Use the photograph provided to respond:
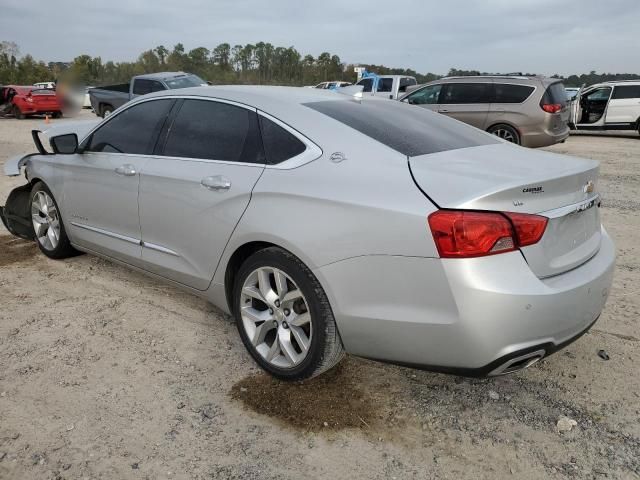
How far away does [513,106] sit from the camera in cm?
1114

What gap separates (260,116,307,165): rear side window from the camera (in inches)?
108

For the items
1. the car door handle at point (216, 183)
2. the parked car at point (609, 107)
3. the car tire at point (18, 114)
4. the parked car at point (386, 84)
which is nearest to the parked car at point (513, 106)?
the parked car at point (609, 107)

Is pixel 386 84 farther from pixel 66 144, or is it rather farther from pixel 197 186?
pixel 197 186

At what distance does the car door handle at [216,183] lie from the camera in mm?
2912

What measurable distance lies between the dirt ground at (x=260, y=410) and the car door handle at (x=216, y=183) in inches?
38.8

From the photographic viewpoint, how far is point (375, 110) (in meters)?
3.14

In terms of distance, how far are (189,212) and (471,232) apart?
1.71 meters

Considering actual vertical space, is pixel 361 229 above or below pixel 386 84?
above

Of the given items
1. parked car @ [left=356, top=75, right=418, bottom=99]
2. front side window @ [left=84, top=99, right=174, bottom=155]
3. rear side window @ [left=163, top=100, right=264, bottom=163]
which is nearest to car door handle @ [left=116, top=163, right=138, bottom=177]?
front side window @ [left=84, top=99, right=174, bottom=155]

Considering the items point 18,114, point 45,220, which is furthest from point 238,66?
point 45,220

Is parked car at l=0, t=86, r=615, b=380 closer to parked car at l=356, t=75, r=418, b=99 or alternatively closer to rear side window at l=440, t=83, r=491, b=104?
rear side window at l=440, t=83, r=491, b=104

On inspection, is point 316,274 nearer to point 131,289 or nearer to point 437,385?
point 437,385

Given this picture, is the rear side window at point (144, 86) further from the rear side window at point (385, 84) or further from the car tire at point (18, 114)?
the car tire at point (18, 114)

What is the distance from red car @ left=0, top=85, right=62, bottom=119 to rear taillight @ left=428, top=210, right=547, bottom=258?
21.7 m
